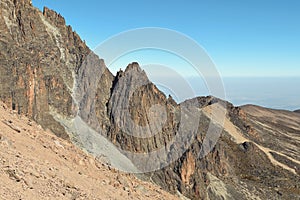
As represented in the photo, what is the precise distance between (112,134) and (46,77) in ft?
59.6

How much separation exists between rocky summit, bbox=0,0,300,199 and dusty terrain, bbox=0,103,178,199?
92.5ft

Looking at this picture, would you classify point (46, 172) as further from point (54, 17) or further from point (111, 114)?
point (54, 17)

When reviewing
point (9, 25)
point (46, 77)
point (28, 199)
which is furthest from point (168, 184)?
point (28, 199)

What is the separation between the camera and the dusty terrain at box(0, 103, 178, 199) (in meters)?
11.9

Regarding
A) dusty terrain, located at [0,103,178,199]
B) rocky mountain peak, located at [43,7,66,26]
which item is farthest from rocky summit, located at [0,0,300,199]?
dusty terrain, located at [0,103,178,199]

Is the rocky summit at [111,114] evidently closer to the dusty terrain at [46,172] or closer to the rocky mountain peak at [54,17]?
the rocky mountain peak at [54,17]

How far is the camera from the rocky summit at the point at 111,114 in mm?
56250

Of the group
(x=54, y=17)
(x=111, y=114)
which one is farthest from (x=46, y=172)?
(x=54, y=17)

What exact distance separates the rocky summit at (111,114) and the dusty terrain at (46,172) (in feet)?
92.5

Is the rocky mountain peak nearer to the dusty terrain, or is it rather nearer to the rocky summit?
the rocky summit

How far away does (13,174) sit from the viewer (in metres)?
11.9

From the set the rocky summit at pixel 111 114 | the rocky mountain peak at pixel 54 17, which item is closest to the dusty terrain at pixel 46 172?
the rocky summit at pixel 111 114

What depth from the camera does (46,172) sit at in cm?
1406

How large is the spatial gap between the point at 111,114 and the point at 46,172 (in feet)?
196
